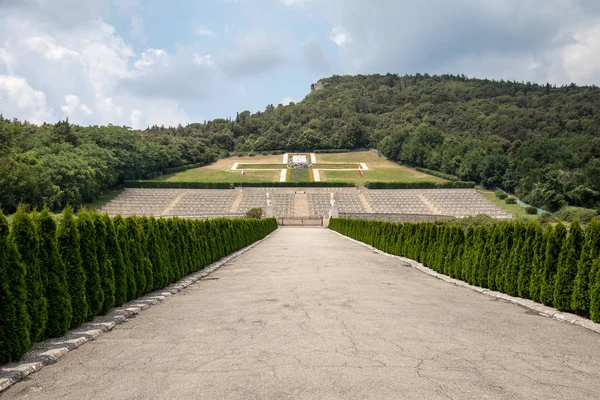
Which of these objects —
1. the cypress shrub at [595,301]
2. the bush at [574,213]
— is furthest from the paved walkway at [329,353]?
the bush at [574,213]

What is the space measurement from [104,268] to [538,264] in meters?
7.71

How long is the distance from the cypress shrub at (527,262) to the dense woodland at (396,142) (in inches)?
378

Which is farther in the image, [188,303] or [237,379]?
[188,303]

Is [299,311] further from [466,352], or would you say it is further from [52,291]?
[52,291]

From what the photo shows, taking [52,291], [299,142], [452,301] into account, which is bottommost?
[452,301]

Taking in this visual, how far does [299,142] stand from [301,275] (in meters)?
120

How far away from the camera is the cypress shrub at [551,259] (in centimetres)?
905

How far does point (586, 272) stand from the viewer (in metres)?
8.23

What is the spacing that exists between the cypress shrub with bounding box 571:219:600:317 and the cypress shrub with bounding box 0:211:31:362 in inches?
309

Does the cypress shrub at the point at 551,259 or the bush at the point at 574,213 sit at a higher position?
the cypress shrub at the point at 551,259

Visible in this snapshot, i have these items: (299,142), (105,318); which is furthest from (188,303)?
(299,142)

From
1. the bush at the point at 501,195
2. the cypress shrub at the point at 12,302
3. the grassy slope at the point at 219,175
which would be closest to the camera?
the cypress shrub at the point at 12,302

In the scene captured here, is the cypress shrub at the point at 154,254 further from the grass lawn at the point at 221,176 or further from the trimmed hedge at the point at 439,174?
the trimmed hedge at the point at 439,174

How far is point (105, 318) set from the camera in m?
7.57
